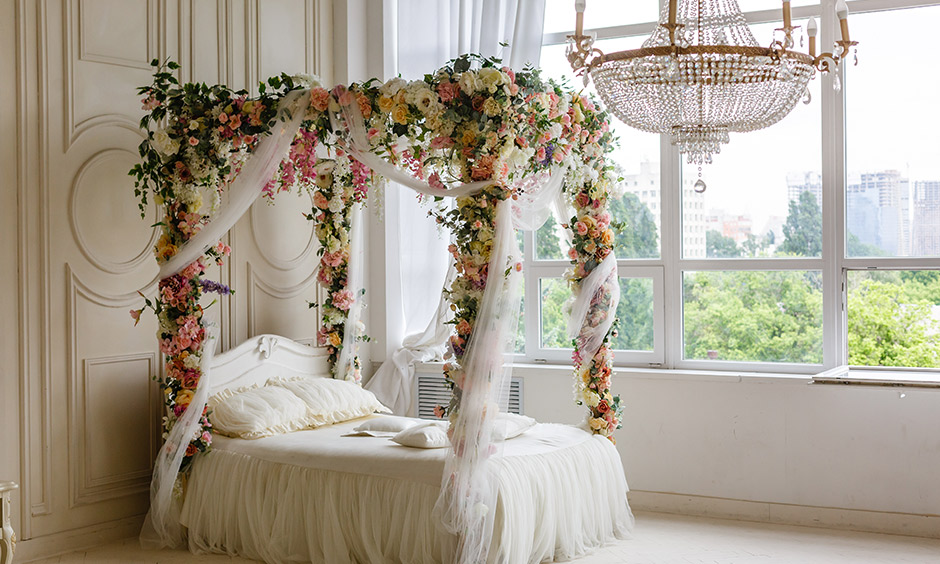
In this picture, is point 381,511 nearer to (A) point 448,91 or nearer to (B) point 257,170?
(B) point 257,170

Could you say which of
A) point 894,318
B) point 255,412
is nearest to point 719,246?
point 894,318

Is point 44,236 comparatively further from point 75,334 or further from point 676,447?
point 676,447

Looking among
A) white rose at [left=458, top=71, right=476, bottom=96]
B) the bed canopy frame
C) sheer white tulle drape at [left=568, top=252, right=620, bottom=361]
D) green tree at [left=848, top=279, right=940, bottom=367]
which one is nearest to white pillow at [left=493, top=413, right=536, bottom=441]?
the bed canopy frame

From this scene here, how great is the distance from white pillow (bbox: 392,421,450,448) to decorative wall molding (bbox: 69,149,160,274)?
5.99ft

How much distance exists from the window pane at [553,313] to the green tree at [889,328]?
6.05 ft

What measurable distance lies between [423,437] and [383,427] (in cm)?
54

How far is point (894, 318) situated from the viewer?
5504mm

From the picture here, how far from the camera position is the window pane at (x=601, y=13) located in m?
6.14

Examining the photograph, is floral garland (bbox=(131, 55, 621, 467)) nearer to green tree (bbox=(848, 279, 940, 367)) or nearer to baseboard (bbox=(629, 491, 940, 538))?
baseboard (bbox=(629, 491, 940, 538))

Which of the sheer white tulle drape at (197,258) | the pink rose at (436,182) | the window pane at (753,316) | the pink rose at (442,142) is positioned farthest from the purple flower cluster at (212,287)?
the window pane at (753,316)

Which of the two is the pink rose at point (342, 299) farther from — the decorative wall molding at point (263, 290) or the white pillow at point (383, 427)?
the white pillow at point (383, 427)

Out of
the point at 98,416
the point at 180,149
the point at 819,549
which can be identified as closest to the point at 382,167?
the point at 180,149

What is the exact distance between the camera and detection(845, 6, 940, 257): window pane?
5.45 m

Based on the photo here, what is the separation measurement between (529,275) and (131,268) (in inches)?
105
